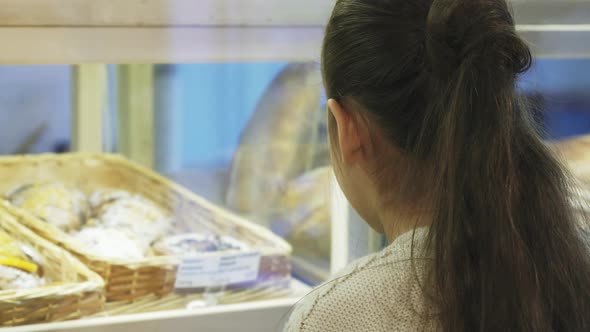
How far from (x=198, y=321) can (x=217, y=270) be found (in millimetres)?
153

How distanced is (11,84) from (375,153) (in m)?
2.53

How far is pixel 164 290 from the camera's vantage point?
131 cm

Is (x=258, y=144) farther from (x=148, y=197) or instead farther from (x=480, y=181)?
(x=480, y=181)

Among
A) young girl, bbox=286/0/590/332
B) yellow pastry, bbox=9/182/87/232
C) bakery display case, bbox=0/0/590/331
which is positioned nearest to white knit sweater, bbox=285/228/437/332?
young girl, bbox=286/0/590/332

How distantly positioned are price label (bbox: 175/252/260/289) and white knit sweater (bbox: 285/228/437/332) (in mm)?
509

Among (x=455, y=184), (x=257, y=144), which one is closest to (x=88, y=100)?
(x=257, y=144)

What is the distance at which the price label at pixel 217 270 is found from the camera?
1.34 m

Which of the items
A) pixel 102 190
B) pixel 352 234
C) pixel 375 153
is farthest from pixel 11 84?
pixel 375 153

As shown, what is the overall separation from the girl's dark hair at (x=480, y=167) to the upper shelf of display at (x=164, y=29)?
0.31m

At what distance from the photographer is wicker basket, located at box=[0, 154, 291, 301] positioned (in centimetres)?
127

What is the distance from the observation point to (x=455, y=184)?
0.81 m

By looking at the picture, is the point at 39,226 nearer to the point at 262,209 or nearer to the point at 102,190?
the point at 102,190

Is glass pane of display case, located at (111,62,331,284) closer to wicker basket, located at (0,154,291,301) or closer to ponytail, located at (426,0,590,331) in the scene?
wicker basket, located at (0,154,291,301)

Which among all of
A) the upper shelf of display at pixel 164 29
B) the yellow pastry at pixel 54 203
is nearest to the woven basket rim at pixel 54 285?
the yellow pastry at pixel 54 203
